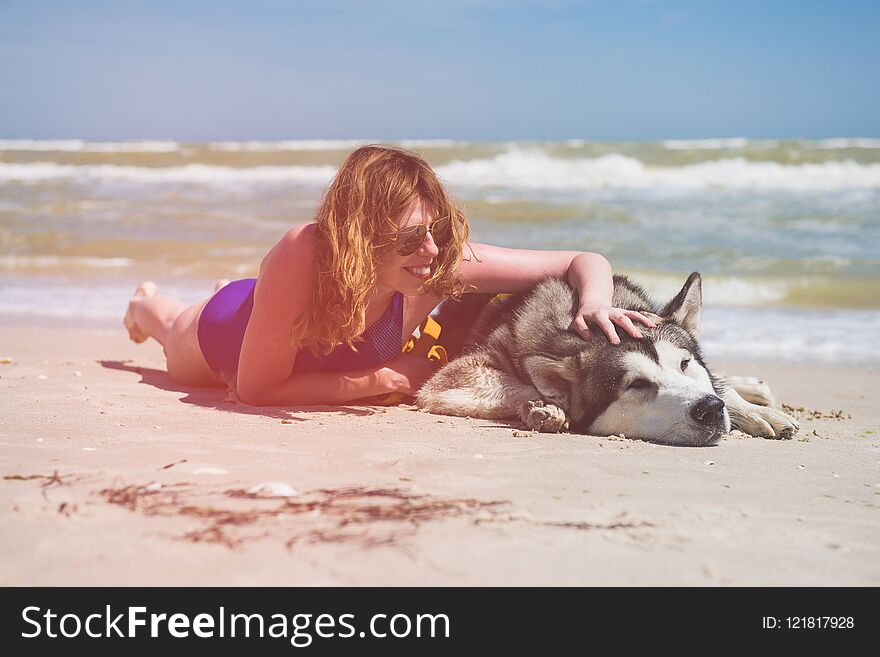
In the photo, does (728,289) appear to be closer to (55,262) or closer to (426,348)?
(426,348)

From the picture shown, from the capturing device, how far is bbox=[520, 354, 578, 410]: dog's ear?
14.6 feet

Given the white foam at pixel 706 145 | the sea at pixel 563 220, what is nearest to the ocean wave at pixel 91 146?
the sea at pixel 563 220

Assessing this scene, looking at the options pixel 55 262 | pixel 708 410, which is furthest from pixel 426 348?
pixel 55 262

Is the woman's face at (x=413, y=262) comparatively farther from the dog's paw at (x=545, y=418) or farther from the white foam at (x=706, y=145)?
the white foam at (x=706, y=145)

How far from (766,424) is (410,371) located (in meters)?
1.92

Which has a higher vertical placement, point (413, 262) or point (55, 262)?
point (413, 262)

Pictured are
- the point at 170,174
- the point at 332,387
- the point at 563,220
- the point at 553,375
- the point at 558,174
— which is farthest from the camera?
the point at 170,174

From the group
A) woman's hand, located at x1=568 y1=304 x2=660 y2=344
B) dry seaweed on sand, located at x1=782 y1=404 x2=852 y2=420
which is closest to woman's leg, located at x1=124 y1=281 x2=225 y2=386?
woman's hand, located at x1=568 y1=304 x2=660 y2=344

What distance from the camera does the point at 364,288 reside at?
13.8 feet

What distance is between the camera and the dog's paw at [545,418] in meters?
4.43

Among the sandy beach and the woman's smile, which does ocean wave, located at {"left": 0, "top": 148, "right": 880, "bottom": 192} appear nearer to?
the woman's smile

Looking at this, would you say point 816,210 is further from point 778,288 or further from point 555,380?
point 555,380

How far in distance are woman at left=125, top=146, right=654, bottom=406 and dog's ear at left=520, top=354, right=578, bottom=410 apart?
191 millimetres

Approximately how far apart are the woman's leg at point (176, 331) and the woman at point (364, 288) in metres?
0.21
